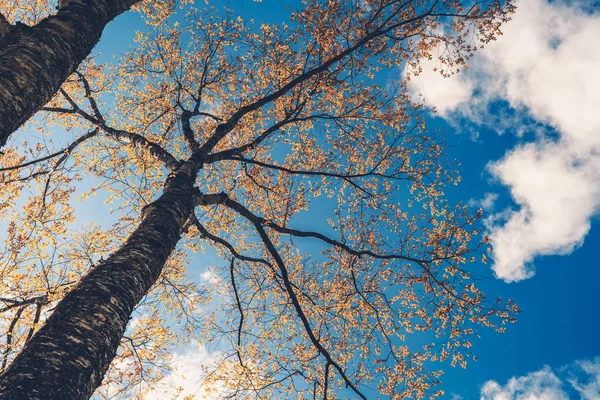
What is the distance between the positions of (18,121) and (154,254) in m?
1.96

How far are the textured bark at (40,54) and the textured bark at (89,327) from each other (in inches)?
65.5

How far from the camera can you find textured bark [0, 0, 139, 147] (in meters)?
3.27

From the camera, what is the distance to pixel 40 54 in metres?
3.62

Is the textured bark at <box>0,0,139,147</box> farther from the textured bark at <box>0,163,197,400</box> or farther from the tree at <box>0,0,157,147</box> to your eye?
the textured bark at <box>0,163,197,400</box>

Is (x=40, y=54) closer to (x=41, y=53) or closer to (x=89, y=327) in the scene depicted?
(x=41, y=53)

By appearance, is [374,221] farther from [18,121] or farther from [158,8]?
[158,8]

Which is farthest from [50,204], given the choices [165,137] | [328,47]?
[328,47]

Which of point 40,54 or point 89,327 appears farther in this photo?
point 40,54

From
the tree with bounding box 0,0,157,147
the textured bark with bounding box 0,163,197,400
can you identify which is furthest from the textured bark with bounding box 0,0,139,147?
the textured bark with bounding box 0,163,197,400

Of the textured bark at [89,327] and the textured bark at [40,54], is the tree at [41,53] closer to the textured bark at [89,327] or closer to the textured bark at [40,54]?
the textured bark at [40,54]

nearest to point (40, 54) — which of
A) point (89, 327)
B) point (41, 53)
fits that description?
point (41, 53)

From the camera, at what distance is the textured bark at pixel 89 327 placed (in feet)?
7.31

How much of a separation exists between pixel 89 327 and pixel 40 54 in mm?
2977

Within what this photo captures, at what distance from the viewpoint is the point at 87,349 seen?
2.64 meters
